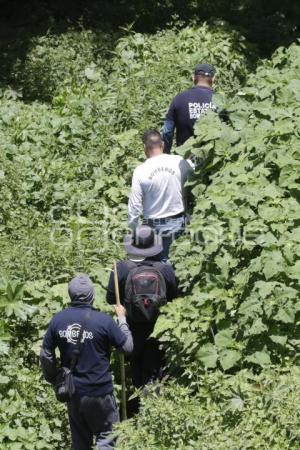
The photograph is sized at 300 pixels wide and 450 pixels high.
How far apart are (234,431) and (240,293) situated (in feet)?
4.87

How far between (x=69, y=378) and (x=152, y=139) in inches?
114

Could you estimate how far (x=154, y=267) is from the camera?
7.99 meters

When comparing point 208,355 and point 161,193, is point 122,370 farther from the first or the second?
point 161,193

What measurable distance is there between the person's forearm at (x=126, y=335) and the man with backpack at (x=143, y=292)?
18cm

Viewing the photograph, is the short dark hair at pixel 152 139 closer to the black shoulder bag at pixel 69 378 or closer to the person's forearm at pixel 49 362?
the black shoulder bag at pixel 69 378

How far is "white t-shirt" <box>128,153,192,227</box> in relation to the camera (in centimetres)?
930

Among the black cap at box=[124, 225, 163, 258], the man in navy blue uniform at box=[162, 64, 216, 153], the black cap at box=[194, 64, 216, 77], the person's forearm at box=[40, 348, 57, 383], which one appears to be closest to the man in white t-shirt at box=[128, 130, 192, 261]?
the black cap at box=[124, 225, 163, 258]

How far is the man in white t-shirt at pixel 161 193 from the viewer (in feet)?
30.5

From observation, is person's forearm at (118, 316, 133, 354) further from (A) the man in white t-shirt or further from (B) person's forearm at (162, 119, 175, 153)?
(B) person's forearm at (162, 119, 175, 153)

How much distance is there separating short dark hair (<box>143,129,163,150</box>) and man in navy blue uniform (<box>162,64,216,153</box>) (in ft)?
4.00

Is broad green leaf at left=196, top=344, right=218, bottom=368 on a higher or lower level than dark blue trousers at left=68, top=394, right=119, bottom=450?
higher

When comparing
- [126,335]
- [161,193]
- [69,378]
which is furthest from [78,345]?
[161,193]

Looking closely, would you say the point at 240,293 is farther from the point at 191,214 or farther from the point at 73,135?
the point at 73,135

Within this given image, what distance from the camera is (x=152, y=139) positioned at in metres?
9.39
